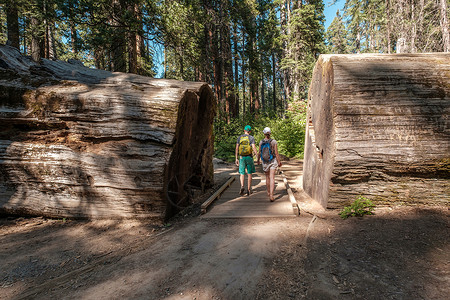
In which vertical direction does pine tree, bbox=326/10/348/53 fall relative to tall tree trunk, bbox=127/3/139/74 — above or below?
above

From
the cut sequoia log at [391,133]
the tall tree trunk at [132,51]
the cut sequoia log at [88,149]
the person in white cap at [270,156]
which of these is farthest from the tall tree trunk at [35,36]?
the cut sequoia log at [391,133]

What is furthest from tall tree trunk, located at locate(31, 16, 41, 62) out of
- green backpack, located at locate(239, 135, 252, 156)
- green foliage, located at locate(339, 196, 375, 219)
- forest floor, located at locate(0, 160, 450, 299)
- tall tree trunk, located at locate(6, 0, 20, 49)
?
green foliage, located at locate(339, 196, 375, 219)

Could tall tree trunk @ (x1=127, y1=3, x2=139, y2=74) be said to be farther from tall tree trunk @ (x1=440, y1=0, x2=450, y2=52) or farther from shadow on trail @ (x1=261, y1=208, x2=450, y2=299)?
tall tree trunk @ (x1=440, y1=0, x2=450, y2=52)

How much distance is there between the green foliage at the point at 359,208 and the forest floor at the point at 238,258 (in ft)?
0.41

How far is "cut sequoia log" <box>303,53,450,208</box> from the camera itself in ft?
12.5

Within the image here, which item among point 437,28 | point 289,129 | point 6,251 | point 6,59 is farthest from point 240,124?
point 6,251

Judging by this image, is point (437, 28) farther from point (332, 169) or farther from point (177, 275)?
point (177, 275)

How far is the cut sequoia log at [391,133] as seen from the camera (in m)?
3.79

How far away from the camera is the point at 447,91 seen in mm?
3896

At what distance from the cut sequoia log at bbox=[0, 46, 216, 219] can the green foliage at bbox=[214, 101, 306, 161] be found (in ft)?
36.8

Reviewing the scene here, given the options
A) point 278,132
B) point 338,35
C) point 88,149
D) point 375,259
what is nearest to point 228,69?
point 278,132

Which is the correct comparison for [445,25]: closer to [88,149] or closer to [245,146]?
[245,146]

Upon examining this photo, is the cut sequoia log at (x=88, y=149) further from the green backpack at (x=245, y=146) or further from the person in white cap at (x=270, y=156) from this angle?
the person in white cap at (x=270, y=156)

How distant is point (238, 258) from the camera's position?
120 inches
